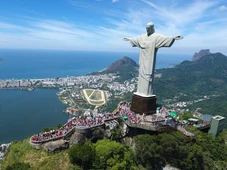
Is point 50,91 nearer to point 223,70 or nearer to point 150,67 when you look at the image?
point 150,67

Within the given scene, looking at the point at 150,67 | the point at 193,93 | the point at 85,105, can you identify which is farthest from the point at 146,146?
the point at 193,93

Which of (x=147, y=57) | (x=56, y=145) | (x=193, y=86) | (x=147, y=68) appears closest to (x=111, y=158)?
(x=56, y=145)

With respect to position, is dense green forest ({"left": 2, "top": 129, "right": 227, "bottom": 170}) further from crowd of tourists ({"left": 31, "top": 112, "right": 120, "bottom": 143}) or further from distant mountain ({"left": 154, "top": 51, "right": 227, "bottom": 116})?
distant mountain ({"left": 154, "top": 51, "right": 227, "bottom": 116})

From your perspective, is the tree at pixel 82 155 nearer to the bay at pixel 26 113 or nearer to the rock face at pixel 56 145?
the rock face at pixel 56 145

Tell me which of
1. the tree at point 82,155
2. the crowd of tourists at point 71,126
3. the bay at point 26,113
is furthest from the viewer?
the bay at point 26,113

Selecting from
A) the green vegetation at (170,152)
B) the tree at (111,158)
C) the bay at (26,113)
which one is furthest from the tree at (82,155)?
the bay at (26,113)

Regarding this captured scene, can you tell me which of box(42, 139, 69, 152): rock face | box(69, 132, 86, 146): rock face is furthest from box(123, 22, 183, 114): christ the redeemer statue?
box(42, 139, 69, 152): rock face

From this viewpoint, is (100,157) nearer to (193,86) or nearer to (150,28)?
(150,28)
